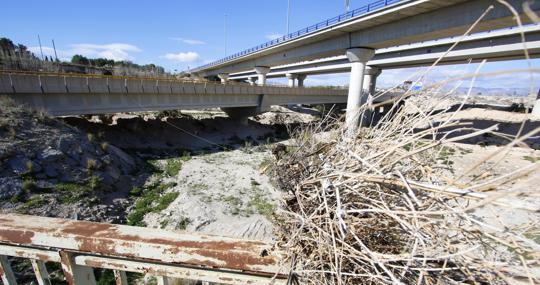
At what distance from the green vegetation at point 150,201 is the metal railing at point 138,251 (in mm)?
7483

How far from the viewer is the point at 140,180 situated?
1223cm

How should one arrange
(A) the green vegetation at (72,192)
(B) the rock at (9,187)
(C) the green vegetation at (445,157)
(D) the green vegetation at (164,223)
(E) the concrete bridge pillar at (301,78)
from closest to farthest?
(C) the green vegetation at (445,157)
(B) the rock at (9,187)
(D) the green vegetation at (164,223)
(A) the green vegetation at (72,192)
(E) the concrete bridge pillar at (301,78)

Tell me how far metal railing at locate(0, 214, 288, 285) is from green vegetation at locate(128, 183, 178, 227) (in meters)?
7.48

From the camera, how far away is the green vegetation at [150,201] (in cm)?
905

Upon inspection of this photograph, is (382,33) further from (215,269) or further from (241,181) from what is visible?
(215,269)

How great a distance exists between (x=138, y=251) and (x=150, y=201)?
381 inches

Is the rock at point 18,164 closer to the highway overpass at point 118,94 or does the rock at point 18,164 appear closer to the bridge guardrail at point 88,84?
the highway overpass at point 118,94

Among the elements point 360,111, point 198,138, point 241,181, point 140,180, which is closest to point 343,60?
point 198,138

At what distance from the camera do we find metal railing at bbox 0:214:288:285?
159 centimetres

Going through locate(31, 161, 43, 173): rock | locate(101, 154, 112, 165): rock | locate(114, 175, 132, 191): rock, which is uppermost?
locate(31, 161, 43, 173): rock

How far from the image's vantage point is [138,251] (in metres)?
1.68

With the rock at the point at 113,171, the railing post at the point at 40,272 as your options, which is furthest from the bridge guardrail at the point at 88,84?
the railing post at the point at 40,272

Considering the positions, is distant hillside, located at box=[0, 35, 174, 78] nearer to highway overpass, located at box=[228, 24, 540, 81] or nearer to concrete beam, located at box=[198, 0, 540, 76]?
concrete beam, located at box=[198, 0, 540, 76]

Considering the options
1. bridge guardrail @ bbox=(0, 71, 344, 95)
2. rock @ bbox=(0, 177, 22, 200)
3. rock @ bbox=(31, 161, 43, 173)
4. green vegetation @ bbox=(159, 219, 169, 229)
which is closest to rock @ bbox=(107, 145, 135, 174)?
rock @ bbox=(31, 161, 43, 173)
